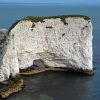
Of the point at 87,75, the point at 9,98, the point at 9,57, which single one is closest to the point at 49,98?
the point at 9,98

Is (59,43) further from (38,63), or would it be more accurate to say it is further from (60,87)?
(60,87)

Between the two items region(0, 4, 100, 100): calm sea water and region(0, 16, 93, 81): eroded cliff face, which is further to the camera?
region(0, 16, 93, 81): eroded cliff face

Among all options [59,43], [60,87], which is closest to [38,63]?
[59,43]

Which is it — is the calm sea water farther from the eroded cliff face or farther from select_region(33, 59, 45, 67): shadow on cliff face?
the eroded cliff face

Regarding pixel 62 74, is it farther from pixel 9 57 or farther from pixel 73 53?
pixel 9 57

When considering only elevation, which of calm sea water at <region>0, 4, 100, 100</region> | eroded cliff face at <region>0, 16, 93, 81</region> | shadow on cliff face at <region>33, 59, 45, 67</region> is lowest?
calm sea water at <region>0, 4, 100, 100</region>

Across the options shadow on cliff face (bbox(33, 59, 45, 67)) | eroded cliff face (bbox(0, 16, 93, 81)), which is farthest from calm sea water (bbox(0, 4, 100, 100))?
eroded cliff face (bbox(0, 16, 93, 81))

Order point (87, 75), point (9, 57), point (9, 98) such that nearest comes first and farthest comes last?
point (9, 98), point (9, 57), point (87, 75)

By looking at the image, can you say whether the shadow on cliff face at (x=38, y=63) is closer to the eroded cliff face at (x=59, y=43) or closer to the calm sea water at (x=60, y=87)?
the eroded cliff face at (x=59, y=43)
